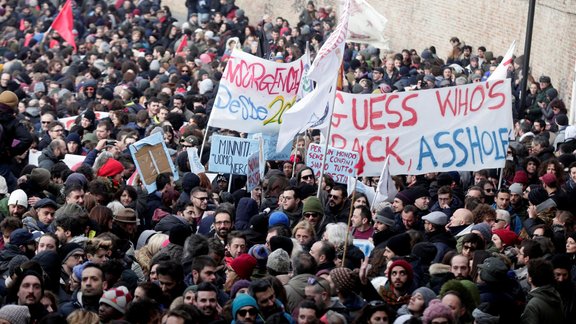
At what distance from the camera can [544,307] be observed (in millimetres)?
10445

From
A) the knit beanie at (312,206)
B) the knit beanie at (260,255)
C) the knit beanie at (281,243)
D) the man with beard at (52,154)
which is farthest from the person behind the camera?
the man with beard at (52,154)

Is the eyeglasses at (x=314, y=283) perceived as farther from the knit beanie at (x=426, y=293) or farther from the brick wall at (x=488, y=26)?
the brick wall at (x=488, y=26)

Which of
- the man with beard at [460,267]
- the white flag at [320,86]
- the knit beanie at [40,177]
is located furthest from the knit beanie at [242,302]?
the white flag at [320,86]

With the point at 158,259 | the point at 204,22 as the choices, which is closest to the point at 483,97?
the point at 158,259

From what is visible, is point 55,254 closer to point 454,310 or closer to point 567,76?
point 454,310

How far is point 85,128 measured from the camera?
61.0 feet

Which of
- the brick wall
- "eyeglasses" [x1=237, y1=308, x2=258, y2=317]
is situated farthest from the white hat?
the brick wall

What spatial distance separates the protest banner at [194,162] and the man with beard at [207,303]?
248 inches

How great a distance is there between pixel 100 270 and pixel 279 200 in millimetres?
4034

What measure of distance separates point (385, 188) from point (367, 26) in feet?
17.2

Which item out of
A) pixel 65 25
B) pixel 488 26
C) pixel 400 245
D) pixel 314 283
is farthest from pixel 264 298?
pixel 488 26

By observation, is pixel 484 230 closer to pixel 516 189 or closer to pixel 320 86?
pixel 516 189

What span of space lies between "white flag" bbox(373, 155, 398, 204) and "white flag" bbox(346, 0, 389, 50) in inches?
159

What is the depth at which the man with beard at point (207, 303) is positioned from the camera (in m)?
9.61
